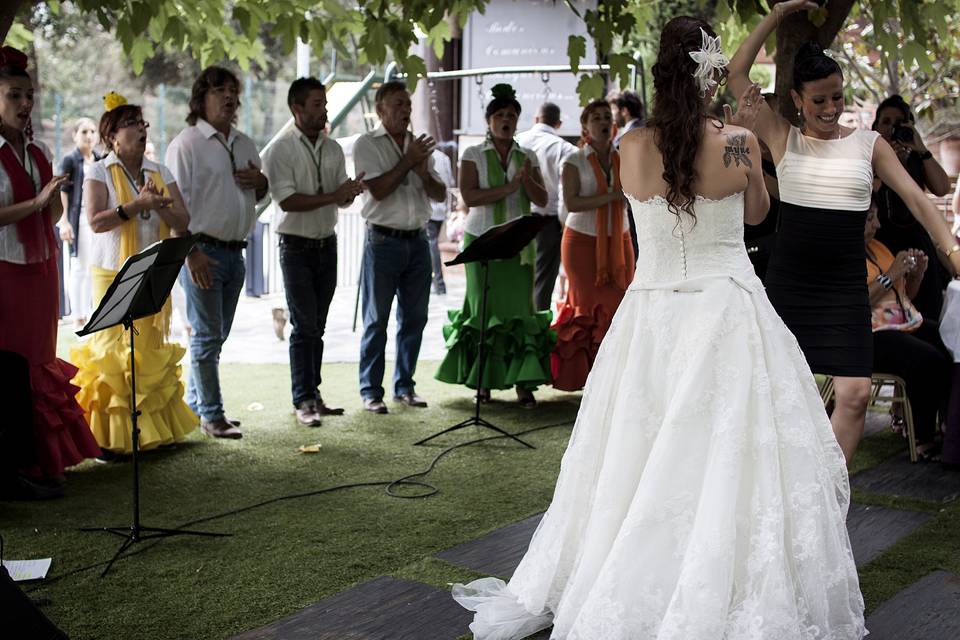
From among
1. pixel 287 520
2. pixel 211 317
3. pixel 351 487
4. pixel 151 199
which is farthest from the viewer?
pixel 211 317

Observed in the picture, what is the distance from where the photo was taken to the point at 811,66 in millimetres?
4656

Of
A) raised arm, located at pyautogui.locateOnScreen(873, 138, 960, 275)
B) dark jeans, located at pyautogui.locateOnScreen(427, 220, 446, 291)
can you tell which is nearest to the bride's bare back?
raised arm, located at pyautogui.locateOnScreen(873, 138, 960, 275)

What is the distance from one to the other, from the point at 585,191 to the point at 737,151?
168 inches

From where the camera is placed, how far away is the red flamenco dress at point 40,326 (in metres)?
5.57

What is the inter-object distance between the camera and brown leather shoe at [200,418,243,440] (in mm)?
4405

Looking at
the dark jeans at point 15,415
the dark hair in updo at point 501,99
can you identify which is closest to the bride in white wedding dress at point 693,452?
the dark jeans at point 15,415

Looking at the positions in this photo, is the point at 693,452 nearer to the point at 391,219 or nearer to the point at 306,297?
the point at 306,297

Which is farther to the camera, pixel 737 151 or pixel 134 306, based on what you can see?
pixel 134 306

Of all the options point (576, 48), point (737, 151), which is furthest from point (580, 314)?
point (737, 151)

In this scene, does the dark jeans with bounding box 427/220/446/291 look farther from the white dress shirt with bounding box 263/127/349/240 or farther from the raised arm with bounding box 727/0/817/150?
the raised arm with bounding box 727/0/817/150

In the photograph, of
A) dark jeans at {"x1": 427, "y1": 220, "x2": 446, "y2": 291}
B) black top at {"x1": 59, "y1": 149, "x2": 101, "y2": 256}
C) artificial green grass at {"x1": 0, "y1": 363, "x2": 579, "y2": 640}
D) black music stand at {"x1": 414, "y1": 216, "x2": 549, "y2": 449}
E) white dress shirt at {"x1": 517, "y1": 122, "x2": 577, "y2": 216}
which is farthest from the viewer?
dark jeans at {"x1": 427, "y1": 220, "x2": 446, "y2": 291}

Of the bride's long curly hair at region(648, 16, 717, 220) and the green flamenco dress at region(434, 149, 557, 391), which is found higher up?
the bride's long curly hair at region(648, 16, 717, 220)

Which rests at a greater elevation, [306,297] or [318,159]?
[318,159]

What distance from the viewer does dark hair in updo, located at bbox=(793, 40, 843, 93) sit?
4621mm
